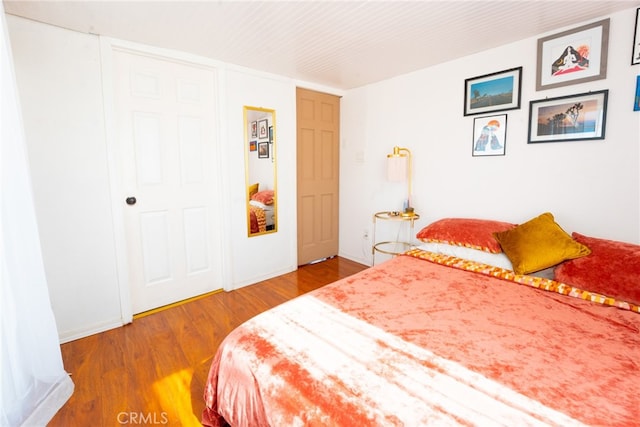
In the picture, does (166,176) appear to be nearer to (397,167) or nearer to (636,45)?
(397,167)

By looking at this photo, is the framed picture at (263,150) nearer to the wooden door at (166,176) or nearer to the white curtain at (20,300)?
the wooden door at (166,176)

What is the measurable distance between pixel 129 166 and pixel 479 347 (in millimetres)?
2730

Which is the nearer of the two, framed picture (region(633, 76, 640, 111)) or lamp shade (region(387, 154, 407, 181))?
framed picture (region(633, 76, 640, 111))

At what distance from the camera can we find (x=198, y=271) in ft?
9.75

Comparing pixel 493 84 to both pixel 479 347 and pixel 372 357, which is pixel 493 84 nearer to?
pixel 479 347

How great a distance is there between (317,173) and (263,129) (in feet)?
3.08

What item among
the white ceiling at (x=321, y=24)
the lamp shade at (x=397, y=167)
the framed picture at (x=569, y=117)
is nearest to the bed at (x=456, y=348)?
the framed picture at (x=569, y=117)

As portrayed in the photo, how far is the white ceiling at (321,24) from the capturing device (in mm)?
1869

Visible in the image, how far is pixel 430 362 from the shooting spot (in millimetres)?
1137

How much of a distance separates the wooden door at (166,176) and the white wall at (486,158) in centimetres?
178

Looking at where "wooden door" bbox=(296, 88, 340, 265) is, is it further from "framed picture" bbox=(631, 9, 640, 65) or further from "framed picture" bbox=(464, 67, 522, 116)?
"framed picture" bbox=(631, 9, 640, 65)

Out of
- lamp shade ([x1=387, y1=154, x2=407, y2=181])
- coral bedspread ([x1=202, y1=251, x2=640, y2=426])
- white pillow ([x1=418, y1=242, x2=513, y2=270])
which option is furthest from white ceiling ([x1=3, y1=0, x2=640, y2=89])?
coral bedspread ([x1=202, y1=251, x2=640, y2=426])

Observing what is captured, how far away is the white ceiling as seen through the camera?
187cm

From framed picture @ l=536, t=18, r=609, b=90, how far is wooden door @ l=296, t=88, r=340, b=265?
7.31 feet
